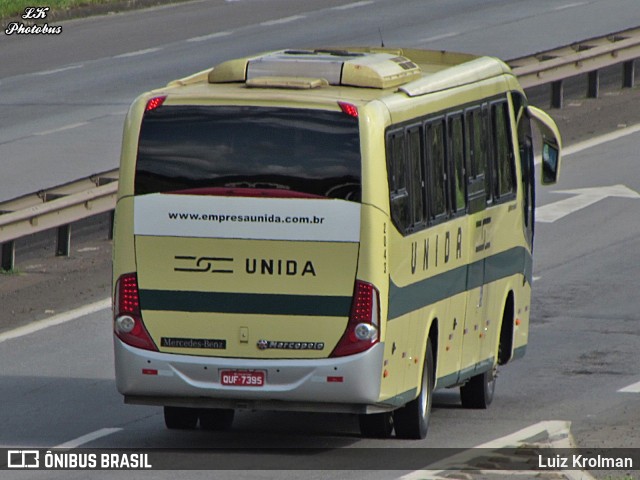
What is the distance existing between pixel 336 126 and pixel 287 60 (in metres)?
0.99

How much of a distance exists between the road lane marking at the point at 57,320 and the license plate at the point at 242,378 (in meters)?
6.11

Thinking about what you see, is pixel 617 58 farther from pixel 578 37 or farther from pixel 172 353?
pixel 172 353

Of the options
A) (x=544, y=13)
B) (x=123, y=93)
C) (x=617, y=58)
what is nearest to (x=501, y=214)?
(x=617, y=58)

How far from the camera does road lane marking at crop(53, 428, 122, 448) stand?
568 inches

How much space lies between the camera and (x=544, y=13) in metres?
43.9

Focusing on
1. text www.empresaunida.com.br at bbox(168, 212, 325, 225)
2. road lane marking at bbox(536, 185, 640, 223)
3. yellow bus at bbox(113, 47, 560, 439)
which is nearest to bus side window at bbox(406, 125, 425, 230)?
yellow bus at bbox(113, 47, 560, 439)

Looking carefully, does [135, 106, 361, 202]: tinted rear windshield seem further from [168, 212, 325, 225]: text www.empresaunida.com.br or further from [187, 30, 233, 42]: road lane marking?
[187, 30, 233, 42]: road lane marking

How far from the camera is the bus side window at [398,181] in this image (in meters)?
14.0

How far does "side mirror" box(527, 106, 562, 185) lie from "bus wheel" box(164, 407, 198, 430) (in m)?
4.36

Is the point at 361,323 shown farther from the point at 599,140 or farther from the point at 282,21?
the point at 282,21

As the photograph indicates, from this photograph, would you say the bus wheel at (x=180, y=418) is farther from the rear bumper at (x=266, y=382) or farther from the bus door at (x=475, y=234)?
the bus door at (x=475, y=234)

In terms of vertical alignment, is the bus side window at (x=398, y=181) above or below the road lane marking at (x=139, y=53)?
above

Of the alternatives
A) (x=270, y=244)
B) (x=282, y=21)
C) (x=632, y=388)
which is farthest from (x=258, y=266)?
(x=282, y=21)

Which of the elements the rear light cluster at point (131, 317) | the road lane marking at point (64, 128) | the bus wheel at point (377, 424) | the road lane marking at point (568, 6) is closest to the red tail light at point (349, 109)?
the rear light cluster at point (131, 317)
